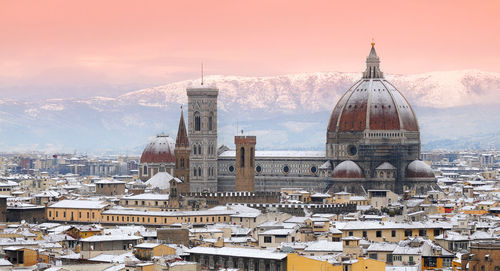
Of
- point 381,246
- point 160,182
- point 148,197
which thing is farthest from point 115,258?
point 160,182

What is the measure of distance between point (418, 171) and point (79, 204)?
136ft

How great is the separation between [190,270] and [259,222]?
134 feet

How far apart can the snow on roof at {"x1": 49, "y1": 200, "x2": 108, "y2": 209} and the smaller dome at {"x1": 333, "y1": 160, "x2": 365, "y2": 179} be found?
107 feet

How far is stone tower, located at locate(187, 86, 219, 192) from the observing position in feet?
549

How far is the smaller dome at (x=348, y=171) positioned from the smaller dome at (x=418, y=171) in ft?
16.3

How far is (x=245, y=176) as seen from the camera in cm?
16425

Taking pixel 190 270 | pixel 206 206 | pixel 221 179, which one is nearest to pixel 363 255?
pixel 190 270

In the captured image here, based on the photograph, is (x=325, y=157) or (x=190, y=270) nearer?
(x=190, y=270)

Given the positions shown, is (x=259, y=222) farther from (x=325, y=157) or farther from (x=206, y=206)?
(x=325, y=157)

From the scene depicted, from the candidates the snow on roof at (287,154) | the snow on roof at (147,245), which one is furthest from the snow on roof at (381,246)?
the snow on roof at (287,154)

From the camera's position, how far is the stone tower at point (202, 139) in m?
167

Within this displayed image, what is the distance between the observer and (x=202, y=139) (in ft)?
552

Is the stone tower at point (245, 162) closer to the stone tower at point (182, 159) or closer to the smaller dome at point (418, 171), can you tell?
the stone tower at point (182, 159)

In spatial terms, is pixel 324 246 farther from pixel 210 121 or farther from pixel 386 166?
pixel 210 121
